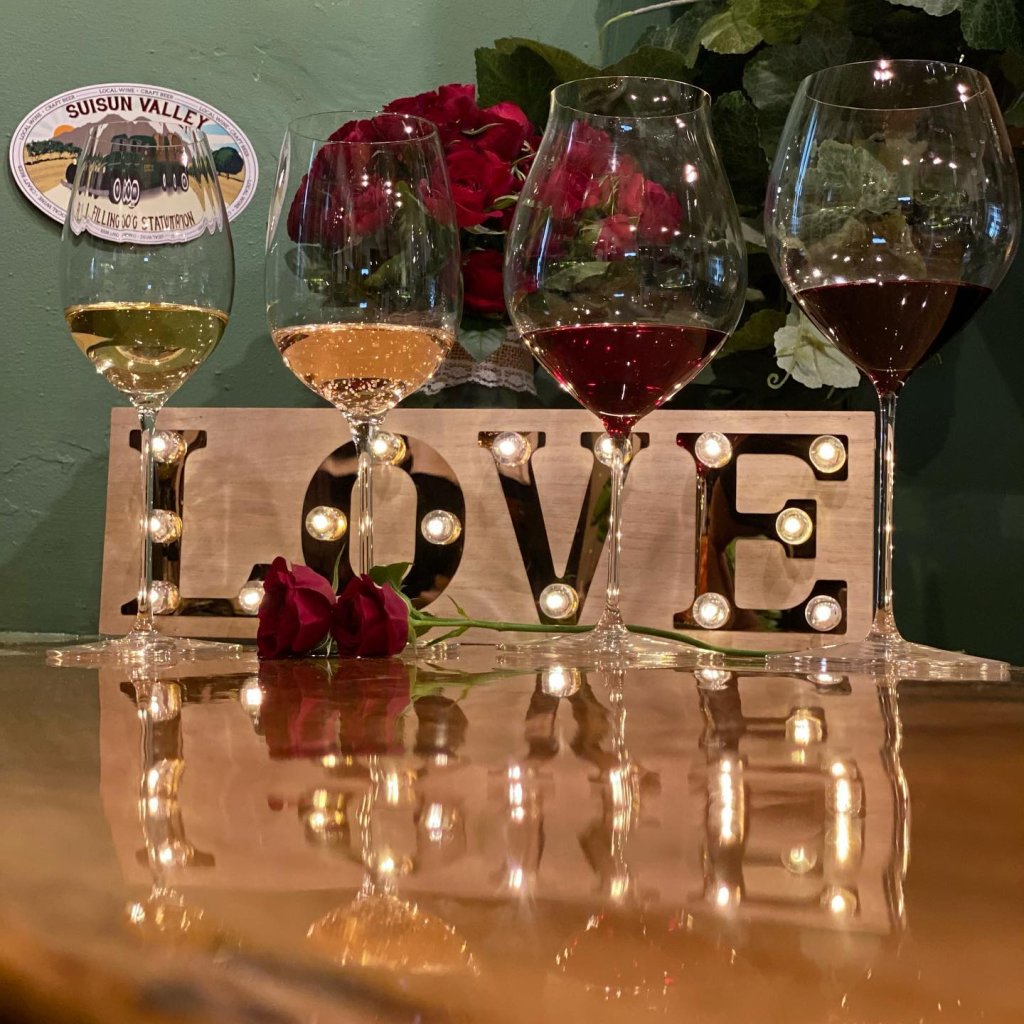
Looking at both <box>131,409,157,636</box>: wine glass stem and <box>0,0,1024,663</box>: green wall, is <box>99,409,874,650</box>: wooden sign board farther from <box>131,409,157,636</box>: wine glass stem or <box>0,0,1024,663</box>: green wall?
<box>0,0,1024,663</box>: green wall

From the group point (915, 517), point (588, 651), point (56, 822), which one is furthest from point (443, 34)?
point (56, 822)

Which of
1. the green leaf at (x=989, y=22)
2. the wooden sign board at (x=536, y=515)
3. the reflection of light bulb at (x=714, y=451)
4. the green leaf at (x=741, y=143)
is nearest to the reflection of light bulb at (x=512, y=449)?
the wooden sign board at (x=536, y=515)

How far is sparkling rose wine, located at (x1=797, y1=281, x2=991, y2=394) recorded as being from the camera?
667 millimetres

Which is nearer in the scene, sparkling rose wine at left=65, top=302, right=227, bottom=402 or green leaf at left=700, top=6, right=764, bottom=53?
sparkling rose wine at left=65, top=302, right=227, bottom=402

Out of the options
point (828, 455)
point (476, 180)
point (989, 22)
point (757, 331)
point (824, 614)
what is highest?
point (989, 22)

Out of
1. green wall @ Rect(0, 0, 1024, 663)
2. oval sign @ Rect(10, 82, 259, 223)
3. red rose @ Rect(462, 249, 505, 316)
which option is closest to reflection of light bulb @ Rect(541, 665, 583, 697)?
red rose @ Rect(462, 249, 505, 316)

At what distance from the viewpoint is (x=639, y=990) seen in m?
0.13

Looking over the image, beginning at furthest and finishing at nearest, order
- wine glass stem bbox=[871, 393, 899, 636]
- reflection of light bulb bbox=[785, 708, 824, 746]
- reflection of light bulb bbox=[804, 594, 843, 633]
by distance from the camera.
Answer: reflection of light bulb bbox=[804, 594, 843, 633] → wine glass stem bbox=[871, 393, 899, 636] → reflection of light bulb bbox=[785, 708, 824, 746]

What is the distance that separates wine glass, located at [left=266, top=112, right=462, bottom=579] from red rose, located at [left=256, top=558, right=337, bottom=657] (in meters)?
0.11

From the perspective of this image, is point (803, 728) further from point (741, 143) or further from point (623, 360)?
point (741, 143)

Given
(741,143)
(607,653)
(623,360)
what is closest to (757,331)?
(741,143)

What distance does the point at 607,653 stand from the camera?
635 millimetres

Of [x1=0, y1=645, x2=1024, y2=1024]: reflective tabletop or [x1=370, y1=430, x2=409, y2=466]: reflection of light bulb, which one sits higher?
[x1=370, y1=430, x2=409, y2=466]: reflection of light bulb

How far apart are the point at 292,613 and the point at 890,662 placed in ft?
1.09
